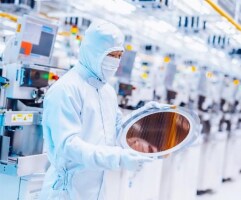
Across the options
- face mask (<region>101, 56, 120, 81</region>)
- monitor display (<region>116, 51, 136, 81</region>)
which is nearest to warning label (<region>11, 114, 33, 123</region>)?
face mask (<region>101, 56, 120, 81</region>)

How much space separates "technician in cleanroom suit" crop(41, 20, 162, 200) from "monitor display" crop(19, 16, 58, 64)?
1132 millimetres

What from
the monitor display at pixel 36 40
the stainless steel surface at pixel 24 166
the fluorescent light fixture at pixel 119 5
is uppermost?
the fluorescent light fixture at pixel 119 5

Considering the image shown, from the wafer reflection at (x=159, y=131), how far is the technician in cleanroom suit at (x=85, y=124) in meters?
0.09

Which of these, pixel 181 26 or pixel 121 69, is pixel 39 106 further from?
pixel 181 26

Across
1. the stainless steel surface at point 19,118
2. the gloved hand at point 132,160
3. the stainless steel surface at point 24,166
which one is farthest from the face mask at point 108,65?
the stainless steel surface at point 24,166

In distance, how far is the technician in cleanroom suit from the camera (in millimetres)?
1511

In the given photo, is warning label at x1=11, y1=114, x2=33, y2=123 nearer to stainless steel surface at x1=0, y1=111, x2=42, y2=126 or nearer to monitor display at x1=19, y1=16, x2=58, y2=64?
stainless steel surface at x1=0, y1=111, x2=42, y2=126

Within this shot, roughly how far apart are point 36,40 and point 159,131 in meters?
1.54

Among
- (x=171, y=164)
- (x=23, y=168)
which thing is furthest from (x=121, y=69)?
(x=23, y=168)

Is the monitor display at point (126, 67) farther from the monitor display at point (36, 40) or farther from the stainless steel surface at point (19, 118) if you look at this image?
the stainless steel surface at point (19, 118)

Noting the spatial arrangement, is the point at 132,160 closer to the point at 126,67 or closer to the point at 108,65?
the point at 108,65

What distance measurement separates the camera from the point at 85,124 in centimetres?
171

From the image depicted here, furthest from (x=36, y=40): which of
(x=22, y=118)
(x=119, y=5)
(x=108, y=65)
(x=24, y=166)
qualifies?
(x=119, y=5)

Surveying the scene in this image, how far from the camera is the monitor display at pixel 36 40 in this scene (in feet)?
9.07
